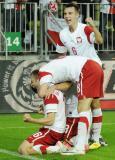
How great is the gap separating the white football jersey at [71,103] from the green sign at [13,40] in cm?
742

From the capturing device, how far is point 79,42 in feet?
38.7

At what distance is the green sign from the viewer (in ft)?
60.9

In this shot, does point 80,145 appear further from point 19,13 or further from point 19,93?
point 19,13

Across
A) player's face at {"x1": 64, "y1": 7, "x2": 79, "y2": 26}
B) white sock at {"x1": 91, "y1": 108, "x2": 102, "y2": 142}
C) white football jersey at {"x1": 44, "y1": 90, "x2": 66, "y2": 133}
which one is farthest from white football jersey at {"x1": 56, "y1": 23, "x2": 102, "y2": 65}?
white football jersey at {"x1": 44, "y1": 90, "x2": 66, "y2": 133}

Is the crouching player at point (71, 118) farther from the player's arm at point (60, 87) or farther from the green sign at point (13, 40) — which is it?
the green sign at point (13, 40)

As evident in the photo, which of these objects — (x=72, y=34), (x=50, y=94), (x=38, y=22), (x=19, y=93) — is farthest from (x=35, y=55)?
(x=50, y=94)

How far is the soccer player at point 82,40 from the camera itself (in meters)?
11.4

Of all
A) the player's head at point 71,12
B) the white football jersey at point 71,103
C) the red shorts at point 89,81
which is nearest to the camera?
the red shorts at point 89,81

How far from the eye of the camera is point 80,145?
10406 mm

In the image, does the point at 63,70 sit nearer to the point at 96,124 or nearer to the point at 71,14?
the point at 71,14

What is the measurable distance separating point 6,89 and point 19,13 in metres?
2.49

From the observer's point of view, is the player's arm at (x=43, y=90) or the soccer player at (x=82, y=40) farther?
the soccer player at (x=82, y=40)

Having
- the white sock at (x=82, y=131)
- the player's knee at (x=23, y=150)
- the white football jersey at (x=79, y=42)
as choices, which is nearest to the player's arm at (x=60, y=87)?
the white sock at (x=82, y=131)

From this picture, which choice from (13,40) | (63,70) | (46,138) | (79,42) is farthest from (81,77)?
(13,40)
